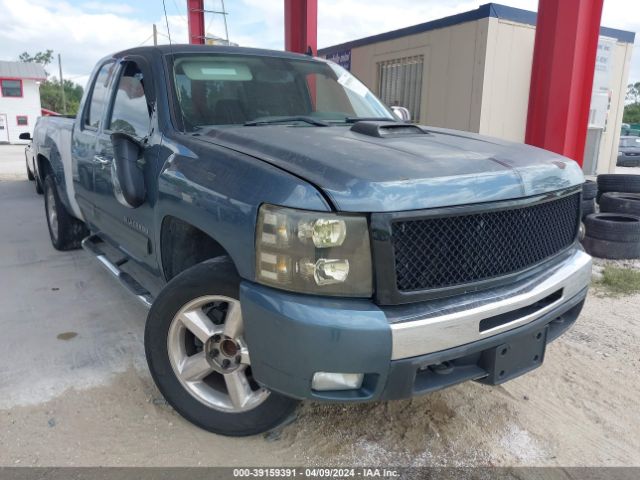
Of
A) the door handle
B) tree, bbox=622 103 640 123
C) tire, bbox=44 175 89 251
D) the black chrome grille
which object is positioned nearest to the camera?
the black chrome grille

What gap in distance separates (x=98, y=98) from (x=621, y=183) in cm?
620

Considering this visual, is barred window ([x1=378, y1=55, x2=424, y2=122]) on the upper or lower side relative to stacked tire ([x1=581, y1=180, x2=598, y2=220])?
upper

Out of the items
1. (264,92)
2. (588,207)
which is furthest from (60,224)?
(588,207)

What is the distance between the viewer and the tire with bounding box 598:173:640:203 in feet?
22.1

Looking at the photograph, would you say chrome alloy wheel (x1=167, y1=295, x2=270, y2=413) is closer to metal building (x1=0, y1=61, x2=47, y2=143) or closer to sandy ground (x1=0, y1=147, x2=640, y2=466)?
sandy ground (x1=0, y1=147, x2=640, y2=466)

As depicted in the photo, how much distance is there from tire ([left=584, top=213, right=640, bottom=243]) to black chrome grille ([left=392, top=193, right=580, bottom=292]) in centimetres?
345

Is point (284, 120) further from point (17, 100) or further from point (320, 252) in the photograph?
point (17, 100)

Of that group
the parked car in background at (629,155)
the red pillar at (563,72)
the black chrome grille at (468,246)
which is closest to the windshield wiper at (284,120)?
the black chrome grille at (468,246)

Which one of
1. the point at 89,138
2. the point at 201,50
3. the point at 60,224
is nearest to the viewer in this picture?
the point at 201,50

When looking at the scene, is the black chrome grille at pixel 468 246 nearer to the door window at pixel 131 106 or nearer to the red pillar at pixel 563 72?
the door window at pixel 131 106

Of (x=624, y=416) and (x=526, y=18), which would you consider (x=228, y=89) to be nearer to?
(x=624, y=416)

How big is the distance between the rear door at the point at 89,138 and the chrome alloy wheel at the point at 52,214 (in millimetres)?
1179

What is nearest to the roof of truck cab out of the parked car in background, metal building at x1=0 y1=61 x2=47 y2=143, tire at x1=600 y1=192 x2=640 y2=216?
tire at x1=600 y1=192 x2=640 y2=216

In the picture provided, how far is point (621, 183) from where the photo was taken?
267 inches
